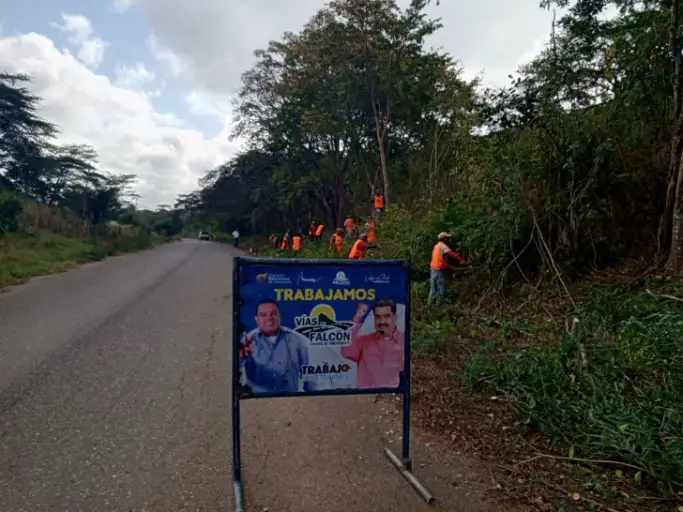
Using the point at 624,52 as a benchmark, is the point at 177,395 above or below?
below

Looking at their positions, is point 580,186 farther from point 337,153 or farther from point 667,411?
point 337,153

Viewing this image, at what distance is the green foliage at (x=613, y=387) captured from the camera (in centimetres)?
386

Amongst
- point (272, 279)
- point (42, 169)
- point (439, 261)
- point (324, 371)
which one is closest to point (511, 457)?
point (324, 371)

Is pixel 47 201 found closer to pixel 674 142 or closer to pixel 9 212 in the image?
pixel 9 212

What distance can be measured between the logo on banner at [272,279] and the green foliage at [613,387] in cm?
234

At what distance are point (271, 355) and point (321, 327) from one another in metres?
0.36

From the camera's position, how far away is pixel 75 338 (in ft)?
26.1

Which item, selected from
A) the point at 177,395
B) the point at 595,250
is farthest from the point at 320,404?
the point at 595,250

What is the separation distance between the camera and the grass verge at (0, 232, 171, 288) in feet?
54.0

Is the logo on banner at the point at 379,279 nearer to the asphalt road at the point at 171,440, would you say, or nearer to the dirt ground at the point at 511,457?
the asphalt road at the point at 171,440

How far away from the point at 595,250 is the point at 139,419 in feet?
25.1

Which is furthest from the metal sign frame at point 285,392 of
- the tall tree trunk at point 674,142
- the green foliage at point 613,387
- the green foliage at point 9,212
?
the green foliage at point 9,212

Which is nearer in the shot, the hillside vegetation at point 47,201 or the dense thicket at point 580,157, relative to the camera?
the dense thicket at point 580,157

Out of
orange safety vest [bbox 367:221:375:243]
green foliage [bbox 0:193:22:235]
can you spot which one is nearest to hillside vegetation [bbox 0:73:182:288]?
green foliage [bbox 0:193:22:235]
